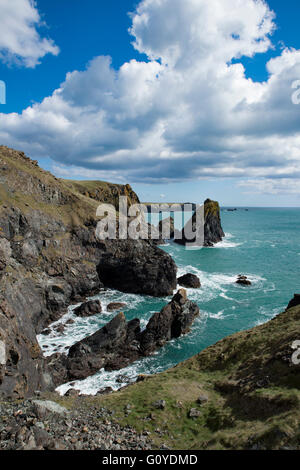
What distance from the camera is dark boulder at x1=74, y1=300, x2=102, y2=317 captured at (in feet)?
157

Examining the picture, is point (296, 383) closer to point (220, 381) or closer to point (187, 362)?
point (220, 381)

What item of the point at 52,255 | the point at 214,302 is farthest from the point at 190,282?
the point at 52,255

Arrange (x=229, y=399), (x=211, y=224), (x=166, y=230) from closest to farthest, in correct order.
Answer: (x=229, y=399), (x=211, y=224), (x=166, y=230)

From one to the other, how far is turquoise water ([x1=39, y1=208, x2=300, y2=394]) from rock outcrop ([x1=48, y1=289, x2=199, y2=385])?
1321mm

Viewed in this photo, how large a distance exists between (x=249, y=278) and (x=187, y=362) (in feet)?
167

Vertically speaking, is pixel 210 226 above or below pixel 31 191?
below

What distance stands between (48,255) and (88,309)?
50.8 ft

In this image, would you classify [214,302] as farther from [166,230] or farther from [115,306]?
[166,230]

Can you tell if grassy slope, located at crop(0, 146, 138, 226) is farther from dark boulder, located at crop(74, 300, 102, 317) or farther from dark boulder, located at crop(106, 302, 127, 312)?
dark boulder, located at crop(106, 302, 127, 312)

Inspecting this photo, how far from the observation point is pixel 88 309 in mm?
48531

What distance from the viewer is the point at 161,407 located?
16.6m

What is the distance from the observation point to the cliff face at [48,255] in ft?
135

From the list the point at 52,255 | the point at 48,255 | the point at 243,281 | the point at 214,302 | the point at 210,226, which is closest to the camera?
the point at 214,302

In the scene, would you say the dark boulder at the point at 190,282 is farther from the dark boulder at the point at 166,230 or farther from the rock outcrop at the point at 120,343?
the dark boulder at the point at 166,230
